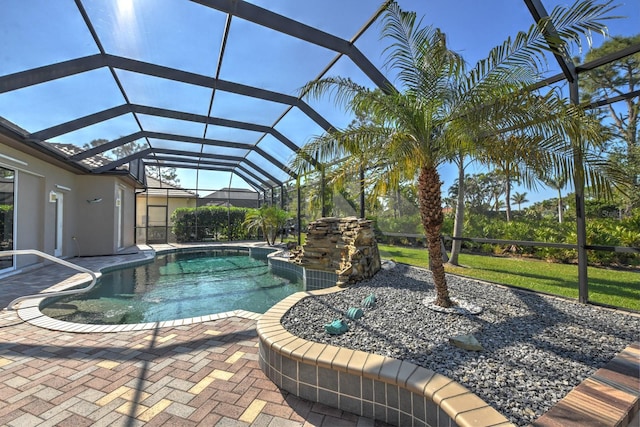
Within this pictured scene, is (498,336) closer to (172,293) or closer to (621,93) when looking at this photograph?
(621,93)

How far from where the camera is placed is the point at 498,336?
10.8 feet

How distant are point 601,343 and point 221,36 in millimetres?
7055

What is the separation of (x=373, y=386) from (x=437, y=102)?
12.4 ft

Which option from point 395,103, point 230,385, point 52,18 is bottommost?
point 230,385

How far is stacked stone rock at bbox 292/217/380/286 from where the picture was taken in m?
6.37

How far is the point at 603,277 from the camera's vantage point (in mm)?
6430

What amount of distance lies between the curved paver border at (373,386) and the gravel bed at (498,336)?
277mm

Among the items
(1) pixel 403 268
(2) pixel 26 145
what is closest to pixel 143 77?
(2) pixel 26 145

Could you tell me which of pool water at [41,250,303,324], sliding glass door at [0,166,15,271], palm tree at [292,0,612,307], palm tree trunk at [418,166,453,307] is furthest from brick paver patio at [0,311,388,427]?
sliding glass door at [0,166,15,271]

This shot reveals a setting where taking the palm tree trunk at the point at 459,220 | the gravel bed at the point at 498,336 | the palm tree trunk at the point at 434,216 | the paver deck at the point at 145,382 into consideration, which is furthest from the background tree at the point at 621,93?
the paver deck at the point at 145,382

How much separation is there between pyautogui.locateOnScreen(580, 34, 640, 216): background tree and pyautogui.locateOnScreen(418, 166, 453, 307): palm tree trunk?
258 cm

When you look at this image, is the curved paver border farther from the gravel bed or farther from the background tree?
the background tree

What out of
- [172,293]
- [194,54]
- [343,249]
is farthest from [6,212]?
[343,249]

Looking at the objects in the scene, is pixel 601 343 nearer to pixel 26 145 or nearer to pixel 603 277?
pixel 603 277
